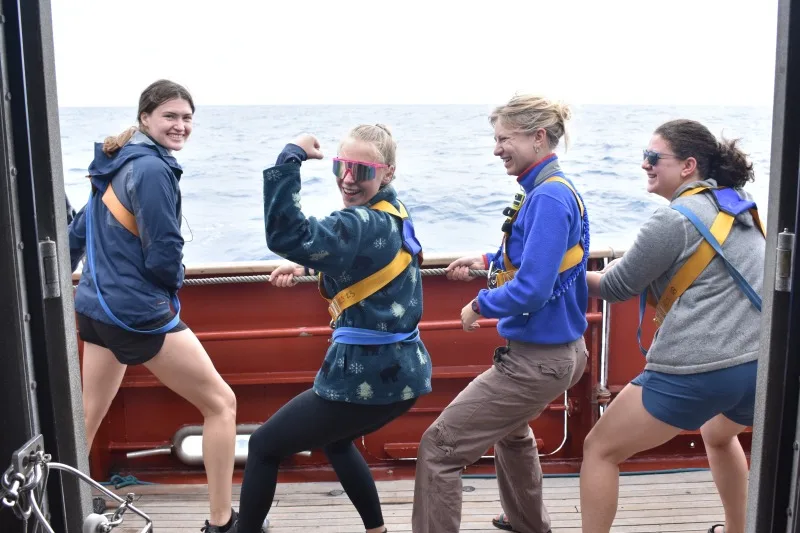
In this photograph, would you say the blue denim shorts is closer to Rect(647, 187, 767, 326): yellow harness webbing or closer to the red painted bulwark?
Rect(647, 187, 767, 326): yellow harness webbing

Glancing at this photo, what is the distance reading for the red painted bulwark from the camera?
409cm

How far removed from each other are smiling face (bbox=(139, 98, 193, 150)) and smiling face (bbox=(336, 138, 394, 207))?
85 cm

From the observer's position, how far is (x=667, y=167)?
2660mm

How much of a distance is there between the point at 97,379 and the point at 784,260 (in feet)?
7.88

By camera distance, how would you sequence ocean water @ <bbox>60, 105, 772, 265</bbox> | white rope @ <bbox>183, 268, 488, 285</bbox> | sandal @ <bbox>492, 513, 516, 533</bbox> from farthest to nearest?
ocean water @ <bbox>60, 105, 772, 265</bbox>, white rope @ <bbox>183, 268, 488, 285</bbox>, sandal @ <bbox>492, 513, 516, 533</bbox>

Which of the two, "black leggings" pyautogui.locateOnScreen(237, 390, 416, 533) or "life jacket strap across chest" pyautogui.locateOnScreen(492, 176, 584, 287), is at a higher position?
"life jacket strap across chest" pyautogui.locateOnScreen(492, 176, 584, 287)

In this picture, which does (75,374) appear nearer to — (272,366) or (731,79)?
(272,366)

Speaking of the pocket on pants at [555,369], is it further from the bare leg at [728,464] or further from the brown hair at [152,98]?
the brown hair at [152,98]

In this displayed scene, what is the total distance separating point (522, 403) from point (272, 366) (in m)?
1.75

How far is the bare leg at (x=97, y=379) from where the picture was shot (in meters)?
3.15

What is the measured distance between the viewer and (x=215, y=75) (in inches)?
1199

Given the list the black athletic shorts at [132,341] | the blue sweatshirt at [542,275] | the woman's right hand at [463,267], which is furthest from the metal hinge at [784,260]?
the black athletic shorts at [132,341]

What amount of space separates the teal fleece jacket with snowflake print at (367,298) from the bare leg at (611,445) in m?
0.56

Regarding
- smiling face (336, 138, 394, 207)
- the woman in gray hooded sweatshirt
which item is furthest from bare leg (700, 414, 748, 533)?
smiling face (336, 138, 394, 207)
